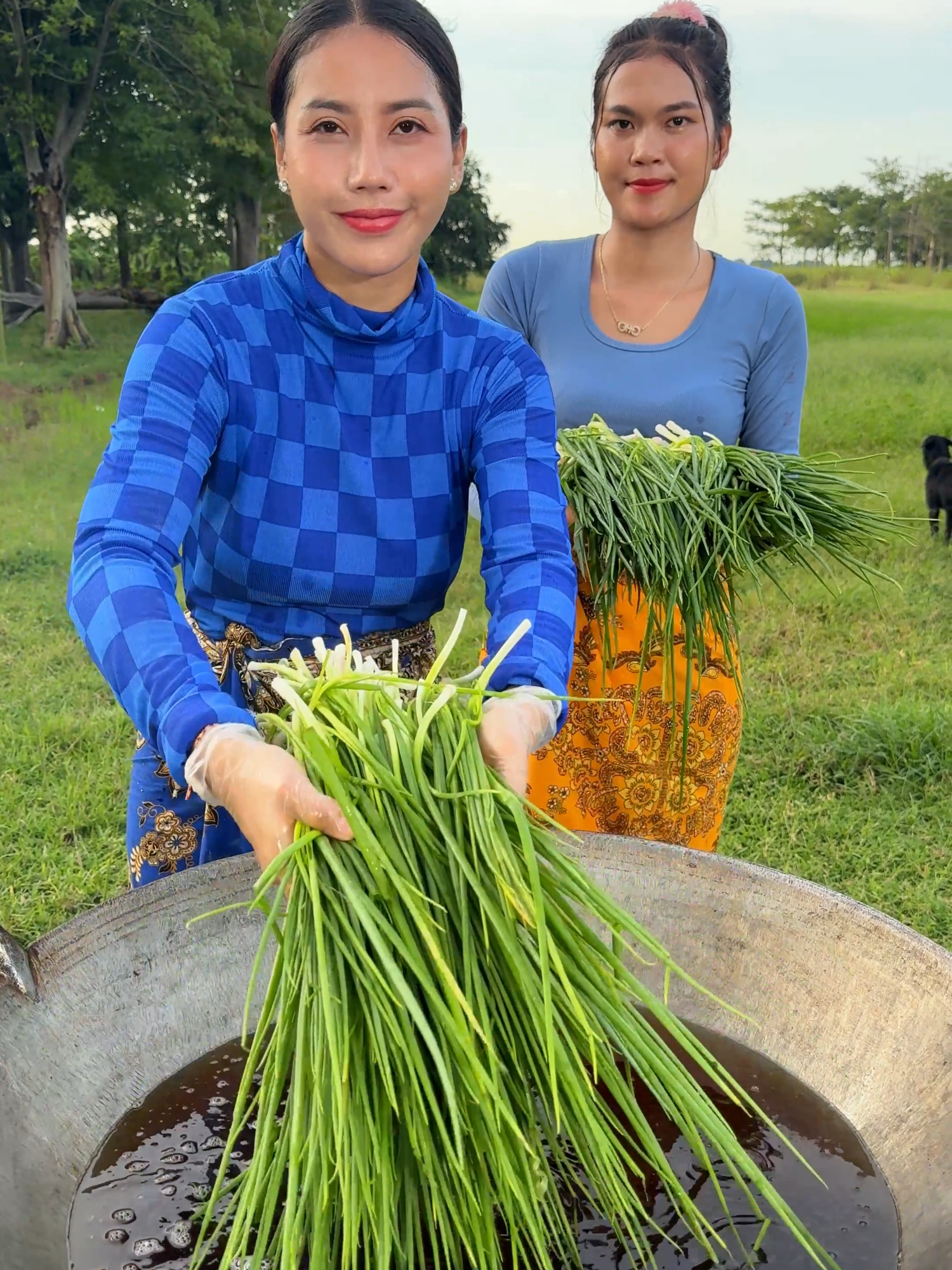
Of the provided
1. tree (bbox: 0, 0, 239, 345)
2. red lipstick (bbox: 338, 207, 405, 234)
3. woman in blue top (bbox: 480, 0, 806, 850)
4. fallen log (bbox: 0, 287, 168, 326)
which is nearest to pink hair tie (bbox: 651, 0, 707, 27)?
woman in blue top (bbox: 480, 0, 806, 850)

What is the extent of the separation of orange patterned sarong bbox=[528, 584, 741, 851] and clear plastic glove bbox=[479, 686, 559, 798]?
72cm

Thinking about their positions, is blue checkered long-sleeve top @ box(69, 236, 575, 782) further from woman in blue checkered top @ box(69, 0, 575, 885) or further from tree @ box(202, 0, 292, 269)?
tree @ box(202, 0, 292, 269)

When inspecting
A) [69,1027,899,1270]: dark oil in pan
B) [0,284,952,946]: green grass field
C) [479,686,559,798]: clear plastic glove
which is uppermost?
[479,686,559,798]: clear plastic glove

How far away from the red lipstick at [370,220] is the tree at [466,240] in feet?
77.1

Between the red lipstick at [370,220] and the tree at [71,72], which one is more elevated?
the tree at [71,72]

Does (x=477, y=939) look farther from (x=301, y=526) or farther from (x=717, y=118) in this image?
(x=717, y=118)

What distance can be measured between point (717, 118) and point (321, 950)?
1818mm

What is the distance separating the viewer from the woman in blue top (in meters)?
1.98

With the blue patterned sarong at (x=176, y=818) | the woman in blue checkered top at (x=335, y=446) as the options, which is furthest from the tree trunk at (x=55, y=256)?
the woman in blue checkered top at (x=335, y=446)

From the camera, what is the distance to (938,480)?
5.78 meters

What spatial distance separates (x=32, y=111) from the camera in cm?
1380

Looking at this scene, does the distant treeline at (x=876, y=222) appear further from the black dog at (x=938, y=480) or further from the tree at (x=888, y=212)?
the black dog at (x=938, y=480)

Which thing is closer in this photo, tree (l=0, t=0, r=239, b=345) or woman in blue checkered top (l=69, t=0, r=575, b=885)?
woman in blue checkered top (l=69, t=0, r=575, b=885)

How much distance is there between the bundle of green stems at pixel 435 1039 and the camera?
36.2 inches
